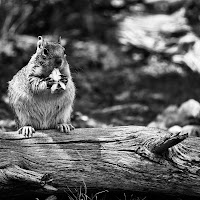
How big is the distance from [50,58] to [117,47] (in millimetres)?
5532

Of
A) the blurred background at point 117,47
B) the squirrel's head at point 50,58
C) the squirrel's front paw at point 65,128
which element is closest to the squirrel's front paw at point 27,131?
the squirrel's front paw at point 65,128

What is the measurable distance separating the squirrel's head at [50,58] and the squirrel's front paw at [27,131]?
603 mm

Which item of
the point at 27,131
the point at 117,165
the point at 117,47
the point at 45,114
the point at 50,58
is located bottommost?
the point at 117,165

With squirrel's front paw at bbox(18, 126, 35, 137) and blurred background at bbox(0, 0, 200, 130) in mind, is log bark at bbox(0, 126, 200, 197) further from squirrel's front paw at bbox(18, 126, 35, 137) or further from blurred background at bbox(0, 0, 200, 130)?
blurred background at bbox(0, 0, 200, 130)

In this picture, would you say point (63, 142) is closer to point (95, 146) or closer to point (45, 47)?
point (95, 146)

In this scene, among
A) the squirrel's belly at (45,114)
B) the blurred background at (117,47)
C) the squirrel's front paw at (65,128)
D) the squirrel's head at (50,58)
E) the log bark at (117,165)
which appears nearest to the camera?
the log bark at (117,165)

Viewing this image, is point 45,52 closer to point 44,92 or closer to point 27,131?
point 44,92

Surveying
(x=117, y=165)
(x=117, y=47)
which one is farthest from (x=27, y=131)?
(x=117, y=47)

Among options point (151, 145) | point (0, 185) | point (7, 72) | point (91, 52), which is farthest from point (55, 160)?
point (91, 52)

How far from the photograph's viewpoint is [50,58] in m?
4.61

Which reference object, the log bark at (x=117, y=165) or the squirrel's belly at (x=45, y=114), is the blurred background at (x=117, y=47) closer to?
the squirrel's belly at (x=45, y=114)

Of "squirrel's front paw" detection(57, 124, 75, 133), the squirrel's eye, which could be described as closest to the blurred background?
"squirrel's front paw" detection(57, 124, 75, 133)

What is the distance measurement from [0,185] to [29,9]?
6.38 m

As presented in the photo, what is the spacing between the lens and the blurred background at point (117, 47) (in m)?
8.62
